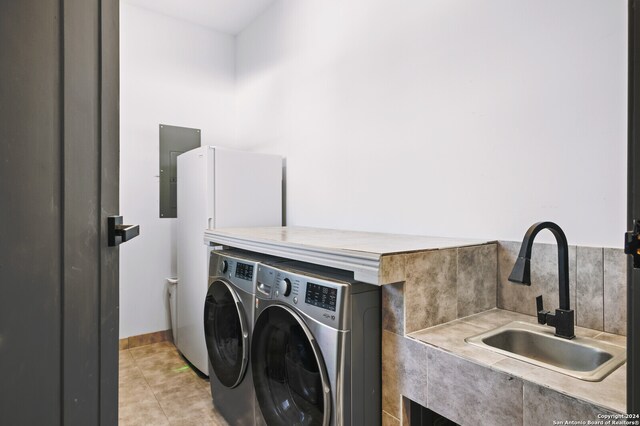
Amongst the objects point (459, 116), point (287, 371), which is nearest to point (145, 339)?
point (287, 371)

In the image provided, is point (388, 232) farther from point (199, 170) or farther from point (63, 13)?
point (63, 13)

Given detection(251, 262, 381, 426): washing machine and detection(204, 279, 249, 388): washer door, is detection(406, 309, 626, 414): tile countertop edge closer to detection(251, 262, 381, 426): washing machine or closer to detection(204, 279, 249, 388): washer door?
detection(251, 262, 381, 426): washing machine

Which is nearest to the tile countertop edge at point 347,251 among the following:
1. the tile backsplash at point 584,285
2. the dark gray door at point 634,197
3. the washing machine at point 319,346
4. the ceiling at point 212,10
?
the washing machine at point 319,346

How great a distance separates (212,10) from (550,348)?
11.5 ft

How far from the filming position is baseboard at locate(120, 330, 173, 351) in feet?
10.3

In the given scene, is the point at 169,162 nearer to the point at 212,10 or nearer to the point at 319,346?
the point at 212,10

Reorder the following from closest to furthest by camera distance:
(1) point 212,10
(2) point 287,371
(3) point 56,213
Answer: (3) point 56,213 → (2) point 287,371 → (1) point 212,10

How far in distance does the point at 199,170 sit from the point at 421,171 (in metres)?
1.53

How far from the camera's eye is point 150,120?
10.6ft

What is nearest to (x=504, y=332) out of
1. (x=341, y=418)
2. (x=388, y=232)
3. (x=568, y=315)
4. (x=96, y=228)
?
(x=568, y=315)

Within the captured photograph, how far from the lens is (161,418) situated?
212 cm

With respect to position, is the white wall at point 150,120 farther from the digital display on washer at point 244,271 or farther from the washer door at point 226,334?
the digital display on washer at point 244,271

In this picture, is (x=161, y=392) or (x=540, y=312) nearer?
(x=540, y=312)

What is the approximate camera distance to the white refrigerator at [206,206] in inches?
96.4
